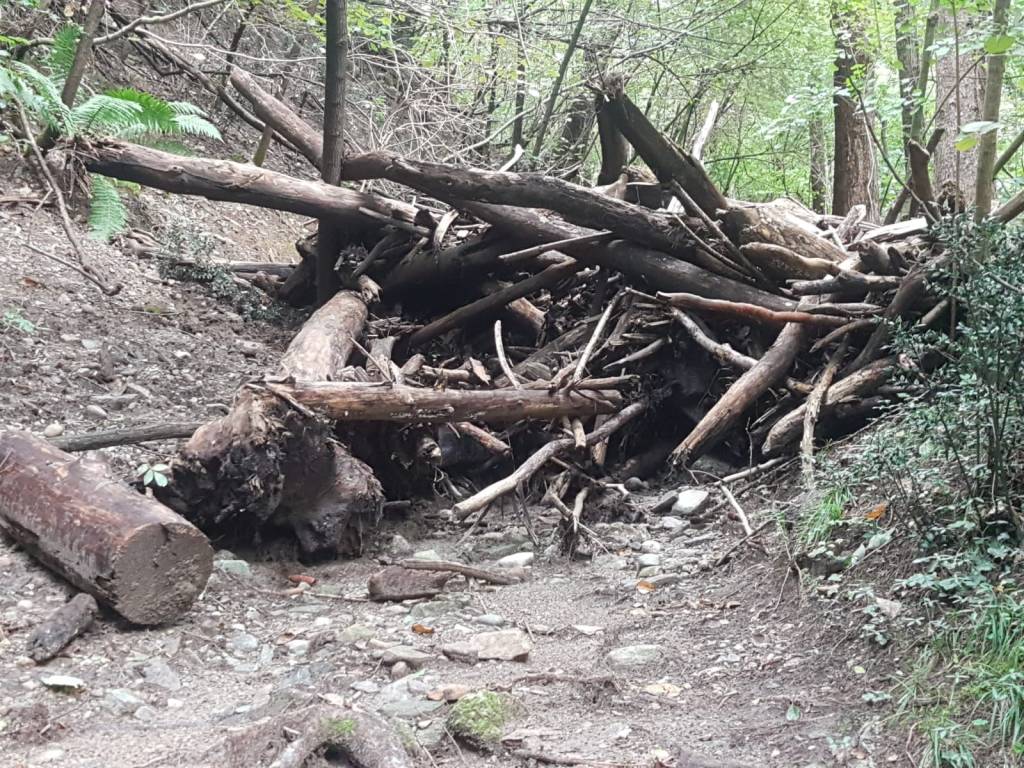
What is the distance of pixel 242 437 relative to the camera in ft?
12.5

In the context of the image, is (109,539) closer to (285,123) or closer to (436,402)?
(436,402)

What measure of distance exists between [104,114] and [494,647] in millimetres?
4596

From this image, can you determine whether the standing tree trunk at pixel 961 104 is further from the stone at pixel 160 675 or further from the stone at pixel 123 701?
the stone at pixel 123 701

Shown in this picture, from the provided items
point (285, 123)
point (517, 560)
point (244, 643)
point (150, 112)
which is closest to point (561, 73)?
point (285, 123)

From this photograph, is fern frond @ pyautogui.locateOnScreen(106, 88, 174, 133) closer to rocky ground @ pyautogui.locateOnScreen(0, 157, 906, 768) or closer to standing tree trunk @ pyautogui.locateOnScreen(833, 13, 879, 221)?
rocky ground @ pyautogui.locateOnScreen(0, 157, 906, 768)

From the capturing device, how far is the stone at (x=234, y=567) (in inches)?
155

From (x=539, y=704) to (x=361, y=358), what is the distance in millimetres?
3679

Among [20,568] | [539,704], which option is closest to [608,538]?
[539,704]

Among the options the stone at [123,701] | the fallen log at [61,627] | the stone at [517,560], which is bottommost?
the stone at [517,560]

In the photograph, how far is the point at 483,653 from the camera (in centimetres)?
316

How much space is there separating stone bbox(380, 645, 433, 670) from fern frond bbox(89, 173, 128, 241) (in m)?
3.87

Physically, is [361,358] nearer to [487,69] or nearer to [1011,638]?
[1011,638]

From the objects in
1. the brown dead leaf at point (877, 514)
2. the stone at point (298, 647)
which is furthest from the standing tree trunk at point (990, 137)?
the stone at point (298, 647)

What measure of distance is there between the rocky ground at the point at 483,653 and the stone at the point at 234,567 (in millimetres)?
30
